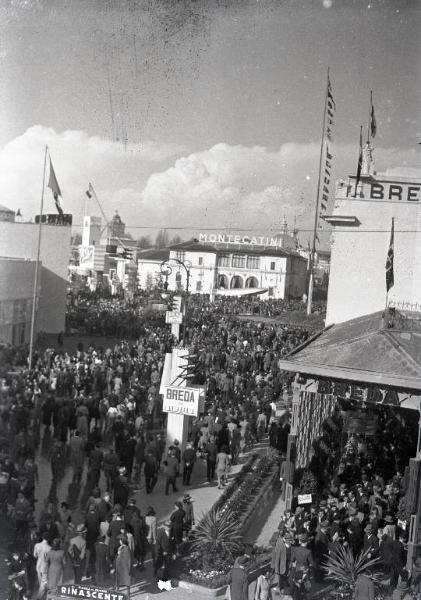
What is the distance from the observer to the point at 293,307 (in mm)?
44719

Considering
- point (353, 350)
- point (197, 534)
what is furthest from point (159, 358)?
point (197, 534)

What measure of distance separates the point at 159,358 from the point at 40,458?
10915 millimetres

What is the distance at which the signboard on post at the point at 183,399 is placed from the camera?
56.2ft

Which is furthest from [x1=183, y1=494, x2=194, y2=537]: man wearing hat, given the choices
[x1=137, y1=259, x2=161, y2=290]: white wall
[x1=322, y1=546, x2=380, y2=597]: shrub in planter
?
[x1=137, y1=259, x2=161, y2=290]: white wall

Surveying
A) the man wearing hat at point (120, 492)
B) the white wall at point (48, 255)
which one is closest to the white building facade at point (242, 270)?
the white wall at point (48, 255)

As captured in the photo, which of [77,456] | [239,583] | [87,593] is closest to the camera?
[87,593]

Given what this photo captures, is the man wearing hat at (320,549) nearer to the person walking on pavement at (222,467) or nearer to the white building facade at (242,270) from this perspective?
the person walking on pavement at (222,467)

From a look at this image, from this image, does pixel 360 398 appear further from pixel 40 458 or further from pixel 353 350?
pixel 40 458

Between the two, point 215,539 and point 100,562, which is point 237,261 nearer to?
point 215,539

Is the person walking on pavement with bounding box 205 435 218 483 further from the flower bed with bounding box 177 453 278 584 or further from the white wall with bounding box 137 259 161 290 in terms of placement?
the white wall with bounding box 137 259 161 290

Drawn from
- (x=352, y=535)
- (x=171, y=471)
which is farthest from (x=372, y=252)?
(x=352, y=535)

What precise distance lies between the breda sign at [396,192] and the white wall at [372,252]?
0.11 metres

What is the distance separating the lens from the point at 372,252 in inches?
1054

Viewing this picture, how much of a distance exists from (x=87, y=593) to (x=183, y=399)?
812 centimetres
